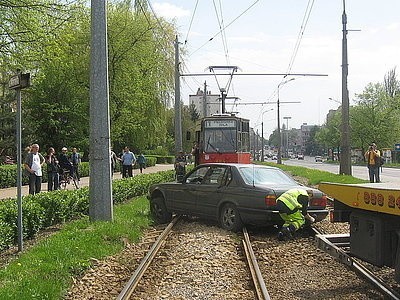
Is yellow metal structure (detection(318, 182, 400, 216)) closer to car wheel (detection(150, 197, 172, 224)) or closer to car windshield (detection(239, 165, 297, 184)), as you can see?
car windshield (detection(239, 165, 297, 184))

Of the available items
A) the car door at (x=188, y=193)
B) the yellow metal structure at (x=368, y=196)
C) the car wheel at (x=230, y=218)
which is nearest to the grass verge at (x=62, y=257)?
the car door at (x=188, y=193)

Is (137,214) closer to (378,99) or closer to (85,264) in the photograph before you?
(85,264)

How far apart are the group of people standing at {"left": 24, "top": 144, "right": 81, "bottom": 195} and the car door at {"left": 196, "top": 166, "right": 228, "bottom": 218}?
237 inches

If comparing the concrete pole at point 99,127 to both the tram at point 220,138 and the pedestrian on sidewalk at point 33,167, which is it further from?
the tram at point 220,138

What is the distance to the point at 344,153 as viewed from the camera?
25188 mm

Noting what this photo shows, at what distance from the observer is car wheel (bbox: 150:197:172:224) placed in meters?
13.8

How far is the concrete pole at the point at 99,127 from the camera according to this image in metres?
12.0

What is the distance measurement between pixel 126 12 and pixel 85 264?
1106 inches

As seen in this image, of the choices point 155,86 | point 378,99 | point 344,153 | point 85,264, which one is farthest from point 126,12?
point 378,99

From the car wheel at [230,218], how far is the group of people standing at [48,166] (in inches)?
270

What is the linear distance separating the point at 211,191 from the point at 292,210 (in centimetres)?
239

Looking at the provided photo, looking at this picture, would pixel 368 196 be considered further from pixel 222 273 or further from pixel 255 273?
pixel 222 273

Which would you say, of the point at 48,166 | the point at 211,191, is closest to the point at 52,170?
the point at 48,166

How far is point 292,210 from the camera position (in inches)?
409
